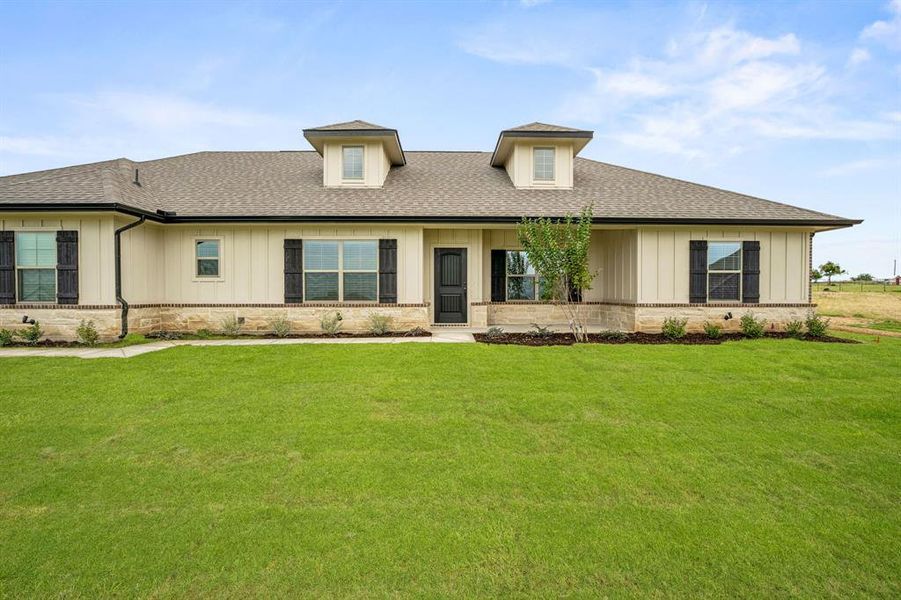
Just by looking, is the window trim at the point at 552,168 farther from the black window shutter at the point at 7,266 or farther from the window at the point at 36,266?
the black window shutter at the point at 7,266

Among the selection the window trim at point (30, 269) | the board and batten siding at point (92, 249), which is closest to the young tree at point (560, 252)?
the board and batten siding at point (92, 249)

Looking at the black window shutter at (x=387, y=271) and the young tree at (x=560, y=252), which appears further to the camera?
the black window shutter at (x=387, y=271)

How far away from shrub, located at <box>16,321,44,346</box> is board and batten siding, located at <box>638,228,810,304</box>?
14088mm

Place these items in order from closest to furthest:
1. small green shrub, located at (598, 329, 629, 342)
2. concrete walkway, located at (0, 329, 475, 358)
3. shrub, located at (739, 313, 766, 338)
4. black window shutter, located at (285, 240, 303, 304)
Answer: concrete walkway, located at (0, 329, 475, 358), small green shrub, located at (598, 329, 629, 342), shrub, located at (739, 313, 766, 338), black window shutter, located at (285, 240, 303, 304)

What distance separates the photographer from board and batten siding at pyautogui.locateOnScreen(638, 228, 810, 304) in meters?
11.8

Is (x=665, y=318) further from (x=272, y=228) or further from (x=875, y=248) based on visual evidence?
(x=875, y=248)

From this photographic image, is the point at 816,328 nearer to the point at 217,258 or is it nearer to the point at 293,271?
the point at 293,271

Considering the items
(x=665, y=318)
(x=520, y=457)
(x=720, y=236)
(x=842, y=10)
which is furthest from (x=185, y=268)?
(x=842, y=10)

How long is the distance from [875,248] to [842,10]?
6154 centimetres

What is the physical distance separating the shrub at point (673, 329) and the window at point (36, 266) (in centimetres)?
1438

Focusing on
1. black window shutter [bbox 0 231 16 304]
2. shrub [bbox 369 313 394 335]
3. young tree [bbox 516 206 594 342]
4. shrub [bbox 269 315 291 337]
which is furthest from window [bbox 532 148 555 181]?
black window shutter [bbox 0 231 16 304]

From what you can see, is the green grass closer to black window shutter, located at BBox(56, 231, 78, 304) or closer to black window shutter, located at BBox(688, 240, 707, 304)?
black window shutter, located at BBox(56, 231, 78, 304)

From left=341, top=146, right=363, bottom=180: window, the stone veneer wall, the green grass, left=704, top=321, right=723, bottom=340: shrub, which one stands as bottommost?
the green grass

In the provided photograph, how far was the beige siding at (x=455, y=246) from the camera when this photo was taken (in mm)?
12984
